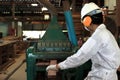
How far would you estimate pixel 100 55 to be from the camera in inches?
87.1

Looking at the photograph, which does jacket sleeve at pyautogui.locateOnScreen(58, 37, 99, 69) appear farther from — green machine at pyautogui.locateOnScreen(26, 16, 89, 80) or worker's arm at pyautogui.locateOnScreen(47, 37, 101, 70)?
green machine at pyautogui.locateOnScreen(26, 16, 89, 80)

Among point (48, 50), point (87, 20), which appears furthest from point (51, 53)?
point (87, 20)

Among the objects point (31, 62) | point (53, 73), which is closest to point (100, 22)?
point (53, 73)

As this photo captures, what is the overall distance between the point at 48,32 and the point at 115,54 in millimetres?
1378

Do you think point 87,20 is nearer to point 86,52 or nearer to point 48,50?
point 86,52

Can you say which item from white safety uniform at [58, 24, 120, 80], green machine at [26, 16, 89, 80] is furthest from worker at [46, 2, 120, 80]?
green machine at [26, 16, 89, 80]

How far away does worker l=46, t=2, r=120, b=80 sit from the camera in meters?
2.15

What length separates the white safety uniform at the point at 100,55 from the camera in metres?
2.15

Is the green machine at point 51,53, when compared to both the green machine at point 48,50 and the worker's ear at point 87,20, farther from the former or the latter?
the worker's ear at point 87,20

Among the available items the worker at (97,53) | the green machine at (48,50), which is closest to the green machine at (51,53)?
the green machine at (48,50)

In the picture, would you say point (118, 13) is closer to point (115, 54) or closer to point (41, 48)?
point (41, 48)

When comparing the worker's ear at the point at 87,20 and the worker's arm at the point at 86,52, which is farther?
the worker's ear at the point at 87,20

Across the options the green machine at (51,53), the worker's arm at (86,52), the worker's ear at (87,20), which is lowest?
the green machine at (51,53)

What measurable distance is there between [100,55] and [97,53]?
0.11 feet
